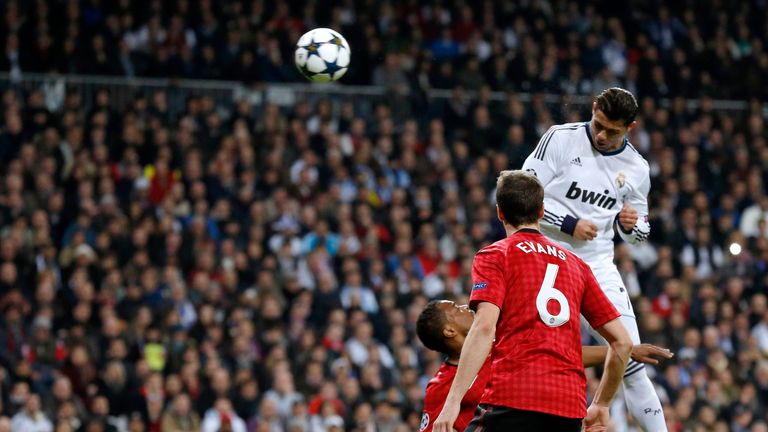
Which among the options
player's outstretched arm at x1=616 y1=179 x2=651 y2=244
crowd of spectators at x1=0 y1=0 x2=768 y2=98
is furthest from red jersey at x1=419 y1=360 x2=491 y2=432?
crowd of spectators at x1=0 y1=0 x2=768 y2=98

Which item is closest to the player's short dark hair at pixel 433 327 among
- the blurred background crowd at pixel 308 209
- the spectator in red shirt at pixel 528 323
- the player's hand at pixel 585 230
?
the spectator in red shirt at pixel 528 323

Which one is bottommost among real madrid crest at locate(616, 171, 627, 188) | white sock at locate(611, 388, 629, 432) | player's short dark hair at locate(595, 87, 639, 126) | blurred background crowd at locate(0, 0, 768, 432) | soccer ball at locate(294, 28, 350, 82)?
white sock at locate(611, 388, 629, 432)

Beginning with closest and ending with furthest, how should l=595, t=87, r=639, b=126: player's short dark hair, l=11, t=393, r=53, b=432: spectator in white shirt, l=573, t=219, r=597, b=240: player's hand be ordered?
l=595, t=87, r=639, b=126: player's short dark hair
l=573, t=219, r=597, b=240: player's hand
l=11, t=393, r=53, b=432: spectator in white shirt

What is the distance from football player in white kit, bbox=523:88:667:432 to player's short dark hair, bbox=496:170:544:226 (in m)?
1.55

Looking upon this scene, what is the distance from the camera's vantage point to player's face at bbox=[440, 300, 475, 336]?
20.9 feet

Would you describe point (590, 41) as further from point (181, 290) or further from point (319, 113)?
point (181, 290)

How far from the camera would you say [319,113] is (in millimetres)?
17656

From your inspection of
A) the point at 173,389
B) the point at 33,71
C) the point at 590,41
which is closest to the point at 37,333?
the point at 173,389

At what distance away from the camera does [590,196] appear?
7.53 metres

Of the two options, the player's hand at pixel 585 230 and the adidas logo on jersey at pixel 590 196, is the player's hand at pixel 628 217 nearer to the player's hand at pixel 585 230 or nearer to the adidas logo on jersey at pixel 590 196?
the adidas logo on jersey at pixel 590 196

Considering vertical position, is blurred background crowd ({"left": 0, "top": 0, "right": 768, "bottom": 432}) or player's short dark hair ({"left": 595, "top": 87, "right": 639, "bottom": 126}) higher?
player's short dark hair ({"left": 595, "top": 87, "right": 639, "bottom": 126})

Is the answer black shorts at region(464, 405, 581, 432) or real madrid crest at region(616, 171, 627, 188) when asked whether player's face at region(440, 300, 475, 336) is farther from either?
real madrid crest at region(616, 171, 627, 188)

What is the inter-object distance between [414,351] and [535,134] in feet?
15.7

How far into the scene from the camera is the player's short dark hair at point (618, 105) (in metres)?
7.06
